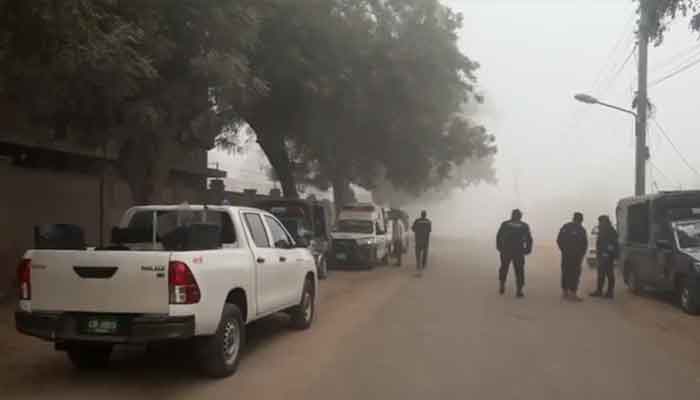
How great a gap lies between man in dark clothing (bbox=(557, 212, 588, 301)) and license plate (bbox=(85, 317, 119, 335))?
1002 cm

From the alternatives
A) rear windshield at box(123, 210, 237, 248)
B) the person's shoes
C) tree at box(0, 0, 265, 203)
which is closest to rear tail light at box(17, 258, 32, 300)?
rear windshield at box(123, 210, 237, 248)

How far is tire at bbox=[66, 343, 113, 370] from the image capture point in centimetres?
757

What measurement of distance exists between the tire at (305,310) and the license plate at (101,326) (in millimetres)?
3820

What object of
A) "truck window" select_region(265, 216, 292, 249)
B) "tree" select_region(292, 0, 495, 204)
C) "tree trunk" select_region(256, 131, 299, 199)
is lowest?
"truck window" select_region(265, 216, 292, 249)

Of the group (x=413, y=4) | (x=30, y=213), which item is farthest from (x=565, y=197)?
(x=30, y=213)

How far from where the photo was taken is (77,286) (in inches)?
261

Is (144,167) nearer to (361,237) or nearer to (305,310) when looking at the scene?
(305,310)

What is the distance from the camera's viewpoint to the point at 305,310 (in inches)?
408

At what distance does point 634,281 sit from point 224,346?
11.0m

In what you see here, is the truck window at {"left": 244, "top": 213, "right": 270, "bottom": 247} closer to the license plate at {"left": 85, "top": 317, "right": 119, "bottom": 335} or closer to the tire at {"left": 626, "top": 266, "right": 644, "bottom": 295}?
the license plate at {"left": 85, "top": 317, "right": 119, "bottom": 335}

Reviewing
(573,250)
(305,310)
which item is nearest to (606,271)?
(573,250)

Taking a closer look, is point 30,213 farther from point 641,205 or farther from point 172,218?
point 641,205

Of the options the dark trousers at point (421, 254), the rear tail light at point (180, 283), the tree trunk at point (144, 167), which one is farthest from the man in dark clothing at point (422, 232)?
the rear tail light at point (180, 283)

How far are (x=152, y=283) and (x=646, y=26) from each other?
8785 mm
